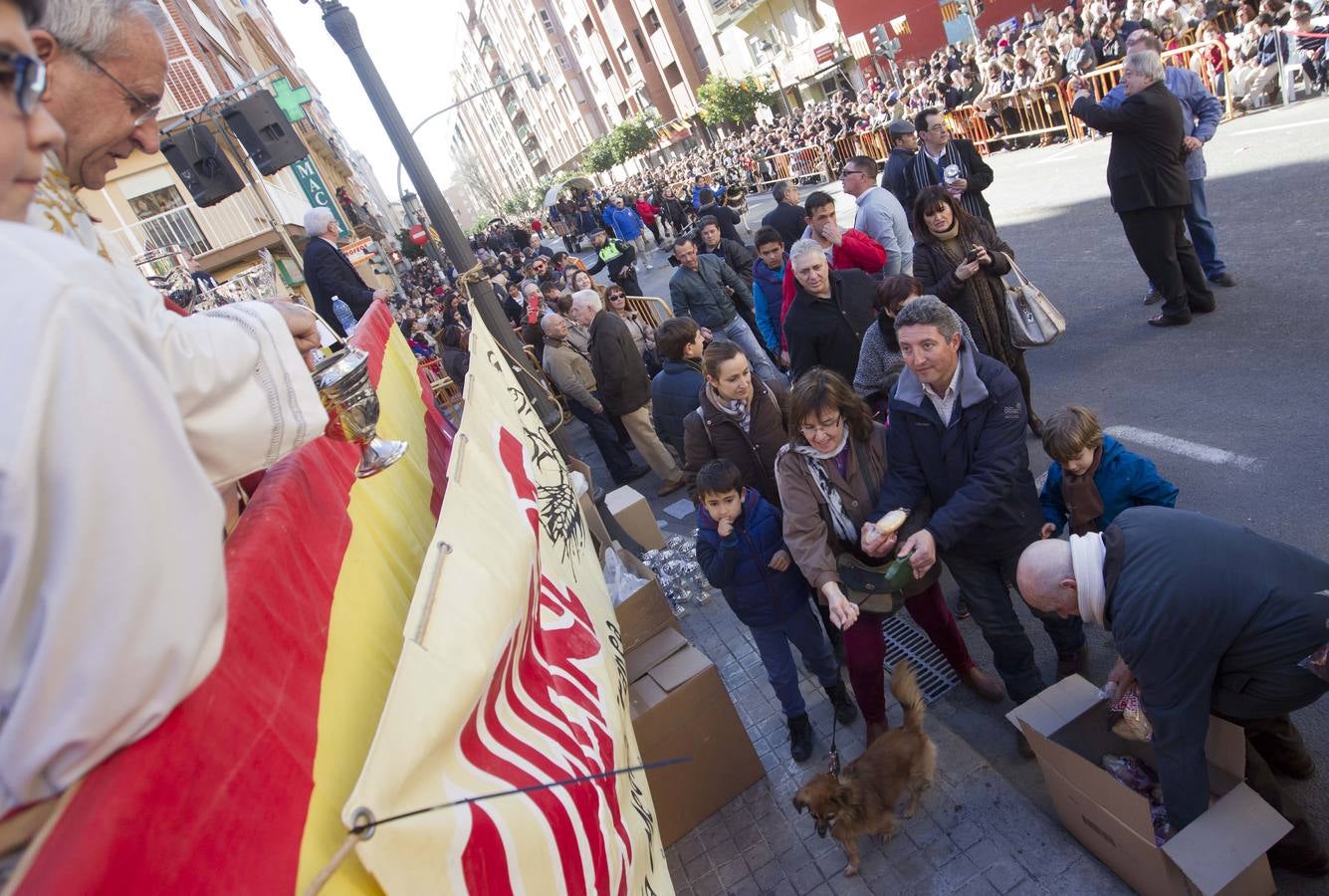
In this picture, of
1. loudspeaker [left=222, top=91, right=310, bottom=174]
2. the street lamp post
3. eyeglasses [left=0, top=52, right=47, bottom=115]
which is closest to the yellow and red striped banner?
eyeglasses [left=0, top=52, right=47, bottom=115]

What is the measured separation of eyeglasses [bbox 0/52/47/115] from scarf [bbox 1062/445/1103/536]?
3553 mm

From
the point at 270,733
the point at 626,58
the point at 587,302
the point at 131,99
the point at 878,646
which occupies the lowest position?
the point at 878,646

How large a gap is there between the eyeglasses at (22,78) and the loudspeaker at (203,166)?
1080 centimetres

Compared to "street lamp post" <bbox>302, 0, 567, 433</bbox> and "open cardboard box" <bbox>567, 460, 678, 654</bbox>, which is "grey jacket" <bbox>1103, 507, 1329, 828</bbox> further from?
"street lamp post" <bbox>302, 0, 567, 433</bbox>

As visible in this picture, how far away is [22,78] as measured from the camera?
1.06m

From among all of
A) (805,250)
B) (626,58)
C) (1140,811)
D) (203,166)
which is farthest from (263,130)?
(626,58)

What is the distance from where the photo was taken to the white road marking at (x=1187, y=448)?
14.6 ft

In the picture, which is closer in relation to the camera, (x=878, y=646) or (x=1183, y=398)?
(x=878, y=646)

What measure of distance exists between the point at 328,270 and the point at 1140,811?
634 centimetres

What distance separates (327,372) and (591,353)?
5.41 m

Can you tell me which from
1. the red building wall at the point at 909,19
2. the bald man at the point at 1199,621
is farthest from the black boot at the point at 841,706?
the red building wall at the point at 909,19

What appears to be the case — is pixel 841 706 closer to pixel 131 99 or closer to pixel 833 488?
pixel 833 488

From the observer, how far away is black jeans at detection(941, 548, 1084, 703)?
339 centimetres

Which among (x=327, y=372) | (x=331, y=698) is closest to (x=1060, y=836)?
(x=331, y=698)
